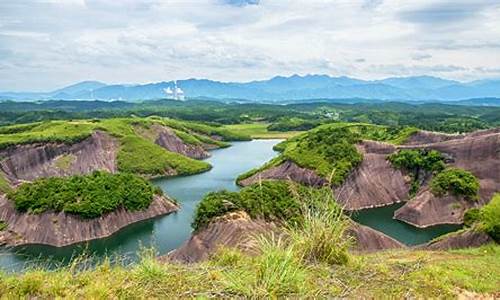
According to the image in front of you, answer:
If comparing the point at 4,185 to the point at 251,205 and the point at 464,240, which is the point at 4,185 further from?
the point at 464,240

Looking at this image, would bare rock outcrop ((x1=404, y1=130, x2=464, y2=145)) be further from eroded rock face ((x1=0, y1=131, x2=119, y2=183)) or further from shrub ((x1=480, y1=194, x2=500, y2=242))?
eroded rock face ((x1=0, y1=131, x2=119, y2=183))

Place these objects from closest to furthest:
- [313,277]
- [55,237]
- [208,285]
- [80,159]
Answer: [208,285] < [313,277] < [55,237] < [80,159]

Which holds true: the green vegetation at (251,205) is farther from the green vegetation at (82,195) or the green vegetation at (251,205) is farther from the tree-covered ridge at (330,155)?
the tree-covered ridge at (330,155)

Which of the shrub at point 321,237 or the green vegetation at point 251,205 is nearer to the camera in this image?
the shrub at point 321,237

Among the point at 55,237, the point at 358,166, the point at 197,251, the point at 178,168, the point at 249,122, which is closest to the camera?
the point at 197,251

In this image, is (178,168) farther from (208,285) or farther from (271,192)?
(208,285)

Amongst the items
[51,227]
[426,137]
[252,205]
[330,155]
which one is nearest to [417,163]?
[330,155]

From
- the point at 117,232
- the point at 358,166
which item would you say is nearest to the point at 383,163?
the point at 358,166

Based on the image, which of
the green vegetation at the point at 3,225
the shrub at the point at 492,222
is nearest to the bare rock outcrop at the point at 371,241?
the shrub at the point at 492,222
